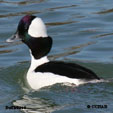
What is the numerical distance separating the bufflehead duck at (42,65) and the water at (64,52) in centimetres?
15

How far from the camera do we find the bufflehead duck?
9.75m

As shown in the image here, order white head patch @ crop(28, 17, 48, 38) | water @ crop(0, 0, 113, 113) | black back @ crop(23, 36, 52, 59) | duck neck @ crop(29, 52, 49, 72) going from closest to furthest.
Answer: water @ crop(0, 0, 113, 113), white head patch @ crop(28, 17, 48, 38), black back @ crop(23, 36, 52, 59), duck neck @ crop(29, 52, 49, 72)

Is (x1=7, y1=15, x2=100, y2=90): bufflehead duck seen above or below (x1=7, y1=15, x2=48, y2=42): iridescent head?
below

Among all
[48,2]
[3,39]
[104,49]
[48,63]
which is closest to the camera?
[48,63]

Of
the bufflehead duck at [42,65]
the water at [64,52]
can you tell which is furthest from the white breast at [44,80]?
the water at [64,52]

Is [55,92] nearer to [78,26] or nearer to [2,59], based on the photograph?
[2,59]

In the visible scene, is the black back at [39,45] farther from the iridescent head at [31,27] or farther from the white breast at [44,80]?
the white breast at [44,80]

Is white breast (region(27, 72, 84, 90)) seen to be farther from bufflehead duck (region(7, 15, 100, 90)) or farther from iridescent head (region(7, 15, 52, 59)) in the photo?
iridescent head (region(7, 15, 52, 59))

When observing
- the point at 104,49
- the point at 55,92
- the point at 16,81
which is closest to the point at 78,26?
the point at 104,49

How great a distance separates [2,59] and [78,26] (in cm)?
304

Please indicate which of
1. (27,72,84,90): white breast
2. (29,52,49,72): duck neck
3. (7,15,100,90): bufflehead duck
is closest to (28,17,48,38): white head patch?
(7,15,100,90): bufflehead duck

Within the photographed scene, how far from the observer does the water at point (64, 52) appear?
9391 mm

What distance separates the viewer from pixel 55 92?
973 cm

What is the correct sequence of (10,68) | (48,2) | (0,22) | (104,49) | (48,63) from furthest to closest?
(48,2) < (0,22) < (104,49) < (10,68) < (48,63)
